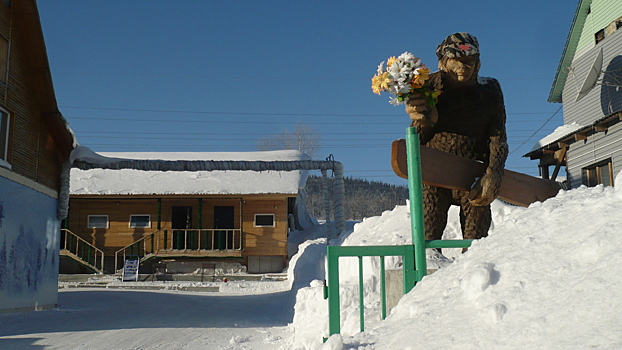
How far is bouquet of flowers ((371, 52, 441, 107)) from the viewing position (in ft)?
11.9

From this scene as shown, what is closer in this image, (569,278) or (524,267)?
(569,278)

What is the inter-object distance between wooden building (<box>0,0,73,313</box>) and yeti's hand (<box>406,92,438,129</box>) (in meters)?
9.24

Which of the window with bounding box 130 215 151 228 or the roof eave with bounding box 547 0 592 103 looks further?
the window with bounding box 130 215 151 228

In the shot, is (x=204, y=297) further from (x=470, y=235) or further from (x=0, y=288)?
(x=470, y=235)

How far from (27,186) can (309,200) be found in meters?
63.5

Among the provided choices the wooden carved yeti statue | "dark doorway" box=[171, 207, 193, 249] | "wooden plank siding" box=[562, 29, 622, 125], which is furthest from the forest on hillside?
the wooden carved yeti statue

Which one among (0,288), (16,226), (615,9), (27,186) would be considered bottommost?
(0,288)

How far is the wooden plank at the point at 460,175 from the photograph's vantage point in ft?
11.1

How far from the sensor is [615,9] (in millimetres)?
16359

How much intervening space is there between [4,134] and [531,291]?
11.4 metres

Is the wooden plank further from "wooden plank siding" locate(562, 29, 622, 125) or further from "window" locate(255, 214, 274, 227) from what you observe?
"window" locate(255, 214, 274, 227)

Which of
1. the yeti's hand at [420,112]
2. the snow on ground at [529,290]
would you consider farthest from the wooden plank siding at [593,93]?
the snow on ground at [529,290]

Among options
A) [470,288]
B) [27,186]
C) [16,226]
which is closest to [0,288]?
[16,226]

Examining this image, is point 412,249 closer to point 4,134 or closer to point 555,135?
point 4,134
